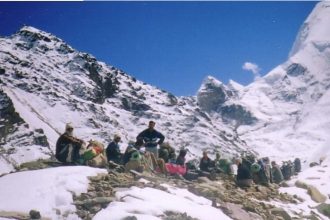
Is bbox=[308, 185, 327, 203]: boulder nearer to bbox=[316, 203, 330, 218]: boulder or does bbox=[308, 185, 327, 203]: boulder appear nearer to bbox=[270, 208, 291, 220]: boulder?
bbox=[316, 203, 330, 218]: boulder

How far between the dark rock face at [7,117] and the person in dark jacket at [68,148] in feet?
473

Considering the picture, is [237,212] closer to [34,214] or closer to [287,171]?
[34,214]

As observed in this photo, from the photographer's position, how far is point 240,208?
52.6 feet

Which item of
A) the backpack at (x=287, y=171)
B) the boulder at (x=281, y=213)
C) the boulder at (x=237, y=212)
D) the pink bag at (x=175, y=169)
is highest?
the backpack at (x=287, y=171)

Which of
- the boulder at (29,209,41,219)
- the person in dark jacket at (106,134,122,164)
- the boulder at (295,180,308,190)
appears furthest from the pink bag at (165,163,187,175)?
the boulder at (29,209,41,219)

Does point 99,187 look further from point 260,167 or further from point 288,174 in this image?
point 288,174

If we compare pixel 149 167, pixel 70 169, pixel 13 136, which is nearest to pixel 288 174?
pixel 149 167

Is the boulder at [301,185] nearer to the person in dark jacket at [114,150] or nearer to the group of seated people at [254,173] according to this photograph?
the group of seated people at [254,173]

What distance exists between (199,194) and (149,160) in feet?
10.6

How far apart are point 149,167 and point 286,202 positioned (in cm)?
566

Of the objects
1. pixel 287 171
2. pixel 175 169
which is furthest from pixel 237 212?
pixel 287 171

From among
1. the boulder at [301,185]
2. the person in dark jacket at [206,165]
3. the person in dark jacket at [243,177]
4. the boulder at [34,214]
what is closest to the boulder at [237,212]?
the person in dark jacket at [243,177]

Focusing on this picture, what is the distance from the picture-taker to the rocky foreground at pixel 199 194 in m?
13.1

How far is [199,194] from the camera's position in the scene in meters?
16.5
